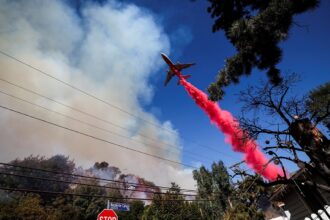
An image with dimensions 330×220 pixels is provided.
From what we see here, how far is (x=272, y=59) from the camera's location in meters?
7.98

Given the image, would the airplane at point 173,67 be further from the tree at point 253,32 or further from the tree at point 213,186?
the tree at point 253,32

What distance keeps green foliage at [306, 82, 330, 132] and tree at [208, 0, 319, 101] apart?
10.7 ft

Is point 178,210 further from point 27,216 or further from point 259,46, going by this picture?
point 259,46

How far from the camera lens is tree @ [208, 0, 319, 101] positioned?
6.88 metres

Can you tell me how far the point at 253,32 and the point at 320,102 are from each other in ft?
20.3

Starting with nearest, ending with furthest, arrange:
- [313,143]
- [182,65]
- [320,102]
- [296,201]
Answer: [313,143] → [320,102] → [296,201] → [182,65]

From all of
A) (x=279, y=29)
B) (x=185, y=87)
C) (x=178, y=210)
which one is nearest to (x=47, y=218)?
(x=178, y=210)

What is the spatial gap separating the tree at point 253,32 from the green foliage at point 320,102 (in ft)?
10.7

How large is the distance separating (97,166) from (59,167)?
15961mm

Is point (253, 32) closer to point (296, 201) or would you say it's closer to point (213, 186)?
point (296, 201)

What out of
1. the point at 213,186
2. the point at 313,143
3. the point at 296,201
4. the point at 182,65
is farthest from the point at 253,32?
the point at 213,186

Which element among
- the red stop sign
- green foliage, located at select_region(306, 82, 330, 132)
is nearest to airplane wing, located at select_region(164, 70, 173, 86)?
green foliage, located at select_region(306, 82, 330, 132)

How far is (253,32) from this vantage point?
23.8ft

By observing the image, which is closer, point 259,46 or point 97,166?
point 259,46
